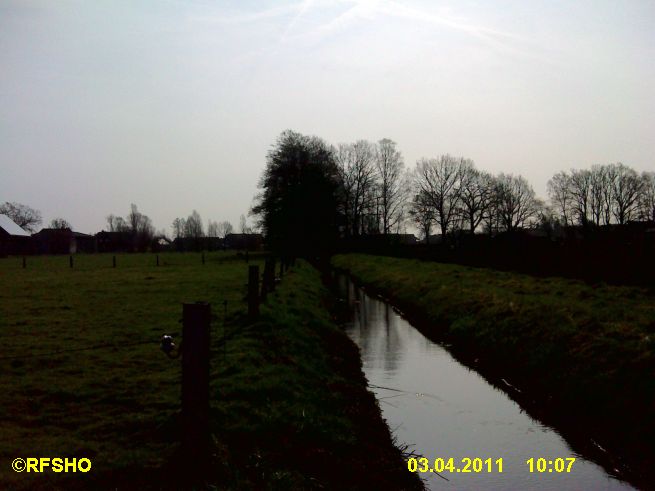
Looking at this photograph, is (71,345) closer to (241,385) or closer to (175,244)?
(241,385)

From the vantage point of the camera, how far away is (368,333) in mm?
22172

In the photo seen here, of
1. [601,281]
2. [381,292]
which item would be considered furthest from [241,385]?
[381,292]

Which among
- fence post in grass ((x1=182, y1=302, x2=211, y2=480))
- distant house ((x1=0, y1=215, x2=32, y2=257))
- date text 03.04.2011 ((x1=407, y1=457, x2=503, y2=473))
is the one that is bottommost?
date text 03.04.2011 ((x1=407, y1=457, x2=503, y2=473))

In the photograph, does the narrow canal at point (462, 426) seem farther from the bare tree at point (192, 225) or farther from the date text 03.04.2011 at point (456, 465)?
the bare tree at point (192, 225)

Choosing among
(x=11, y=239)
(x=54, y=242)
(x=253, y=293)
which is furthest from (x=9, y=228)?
(x=253, y=293)

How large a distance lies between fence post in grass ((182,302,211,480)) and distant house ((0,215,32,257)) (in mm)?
85535

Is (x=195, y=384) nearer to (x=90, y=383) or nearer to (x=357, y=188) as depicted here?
(x=90, y=383)

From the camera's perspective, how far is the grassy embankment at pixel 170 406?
6.52 m

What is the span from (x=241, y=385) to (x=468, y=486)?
3546mm

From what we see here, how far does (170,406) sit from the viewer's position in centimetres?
841

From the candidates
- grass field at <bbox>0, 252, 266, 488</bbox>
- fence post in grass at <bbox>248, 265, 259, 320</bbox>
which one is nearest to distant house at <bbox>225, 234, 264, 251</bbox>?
grass field at <bbox>0, 252, 266, 488</bbox>

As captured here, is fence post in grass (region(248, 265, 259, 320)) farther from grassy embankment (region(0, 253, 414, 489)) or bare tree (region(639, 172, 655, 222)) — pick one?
bare tree (region(639, 172, 655, 222))

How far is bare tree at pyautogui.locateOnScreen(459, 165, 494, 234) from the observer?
92875mm

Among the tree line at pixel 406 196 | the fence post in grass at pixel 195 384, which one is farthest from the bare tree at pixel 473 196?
the fence post in grass at pixel 195 384
